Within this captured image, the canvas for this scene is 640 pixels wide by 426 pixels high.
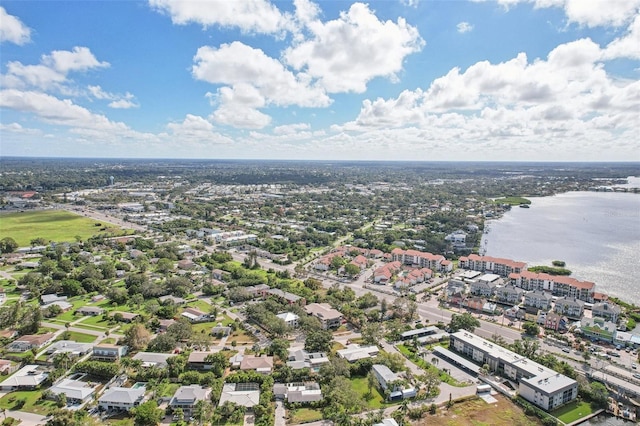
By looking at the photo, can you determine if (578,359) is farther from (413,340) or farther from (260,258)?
(260,258)

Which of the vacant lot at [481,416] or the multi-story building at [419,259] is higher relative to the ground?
the multi-story building at [419,259]

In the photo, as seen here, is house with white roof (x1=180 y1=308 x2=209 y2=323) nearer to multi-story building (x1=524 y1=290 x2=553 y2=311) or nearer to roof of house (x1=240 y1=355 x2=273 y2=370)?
roof of house (x1=240 y1=355 x2=273 y2=370)

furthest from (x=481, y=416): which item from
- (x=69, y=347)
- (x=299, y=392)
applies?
(x=69, y=347)

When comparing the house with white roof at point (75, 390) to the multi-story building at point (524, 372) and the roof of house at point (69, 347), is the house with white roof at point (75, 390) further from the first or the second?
the multi-story building at point (524, 372)

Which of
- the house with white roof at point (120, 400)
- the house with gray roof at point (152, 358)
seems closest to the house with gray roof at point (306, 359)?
the house with gray roof at point (152, 358)

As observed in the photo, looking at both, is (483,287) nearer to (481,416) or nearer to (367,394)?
(481,416)

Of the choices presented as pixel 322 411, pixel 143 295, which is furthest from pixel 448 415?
pixel 143 295

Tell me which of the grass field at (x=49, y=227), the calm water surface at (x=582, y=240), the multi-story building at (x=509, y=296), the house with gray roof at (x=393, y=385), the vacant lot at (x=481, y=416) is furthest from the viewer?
the grass field at (x=49, y=227)

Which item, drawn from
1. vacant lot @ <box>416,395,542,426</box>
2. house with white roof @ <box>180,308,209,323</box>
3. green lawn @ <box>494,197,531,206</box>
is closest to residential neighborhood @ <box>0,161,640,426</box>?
house with white roof @ <box>180,308,209,323</box>
